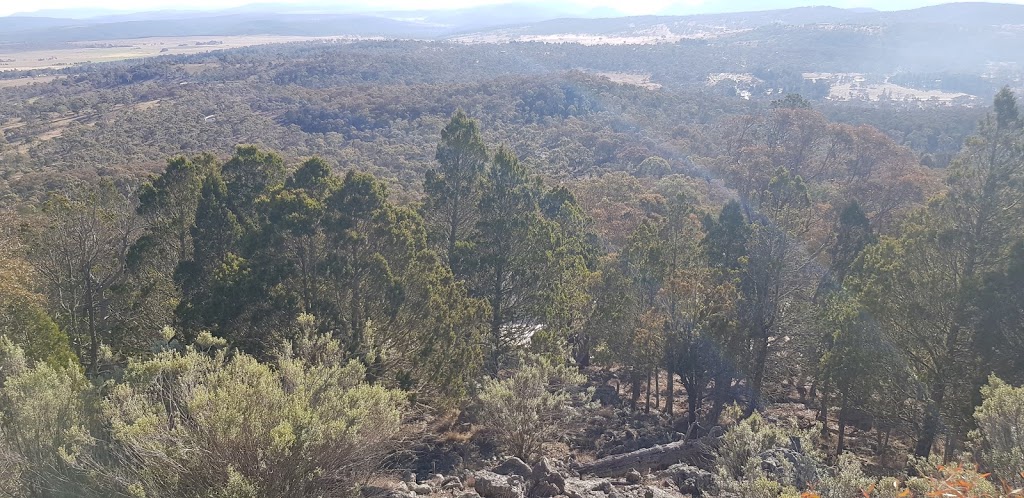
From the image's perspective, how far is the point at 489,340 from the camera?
1750 centimetres

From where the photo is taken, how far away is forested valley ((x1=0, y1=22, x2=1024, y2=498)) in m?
8.10

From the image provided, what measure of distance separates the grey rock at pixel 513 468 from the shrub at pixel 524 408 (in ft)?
3.36

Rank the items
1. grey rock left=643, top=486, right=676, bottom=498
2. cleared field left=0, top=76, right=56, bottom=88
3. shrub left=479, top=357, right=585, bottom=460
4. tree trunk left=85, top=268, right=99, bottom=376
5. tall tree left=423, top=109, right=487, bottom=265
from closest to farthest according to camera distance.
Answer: grey rock left=643, top=486, right=676, bottom=498, shrub left=479, top=357, right=585, bottom=460, tree trunk left=85, top=268, right=99, bottom=376, tall tree left=423, top=109, right=487, bottom=265, cleared field left=0, top=76, right=56, bottom=88

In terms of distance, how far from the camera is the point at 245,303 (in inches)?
538

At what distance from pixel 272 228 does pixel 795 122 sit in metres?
34.8

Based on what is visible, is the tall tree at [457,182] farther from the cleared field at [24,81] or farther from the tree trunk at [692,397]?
the cleared field at [24,81]

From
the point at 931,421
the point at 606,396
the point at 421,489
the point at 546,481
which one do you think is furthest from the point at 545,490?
the point at 931,421

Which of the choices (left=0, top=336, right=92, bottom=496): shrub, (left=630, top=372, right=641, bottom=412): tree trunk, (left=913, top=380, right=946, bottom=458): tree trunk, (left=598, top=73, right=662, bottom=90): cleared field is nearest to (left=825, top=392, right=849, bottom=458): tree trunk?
(left=913, top=380, right=946, bottom=458): tree trunk

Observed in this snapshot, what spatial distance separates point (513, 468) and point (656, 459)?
4347 mm

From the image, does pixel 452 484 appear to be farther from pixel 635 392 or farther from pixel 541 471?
pixel 635 392

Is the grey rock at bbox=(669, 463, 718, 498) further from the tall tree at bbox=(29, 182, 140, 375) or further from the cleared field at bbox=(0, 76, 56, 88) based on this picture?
the cleared field at bbox=(0, 76, 56, 88)

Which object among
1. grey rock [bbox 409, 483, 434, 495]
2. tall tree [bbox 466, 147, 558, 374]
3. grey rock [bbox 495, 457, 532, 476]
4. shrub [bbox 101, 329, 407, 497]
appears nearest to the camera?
shrub [bbox 101, 329, 407, 497]

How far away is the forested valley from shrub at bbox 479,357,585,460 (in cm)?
7

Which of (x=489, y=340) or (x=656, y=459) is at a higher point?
(x=489, y=340)
